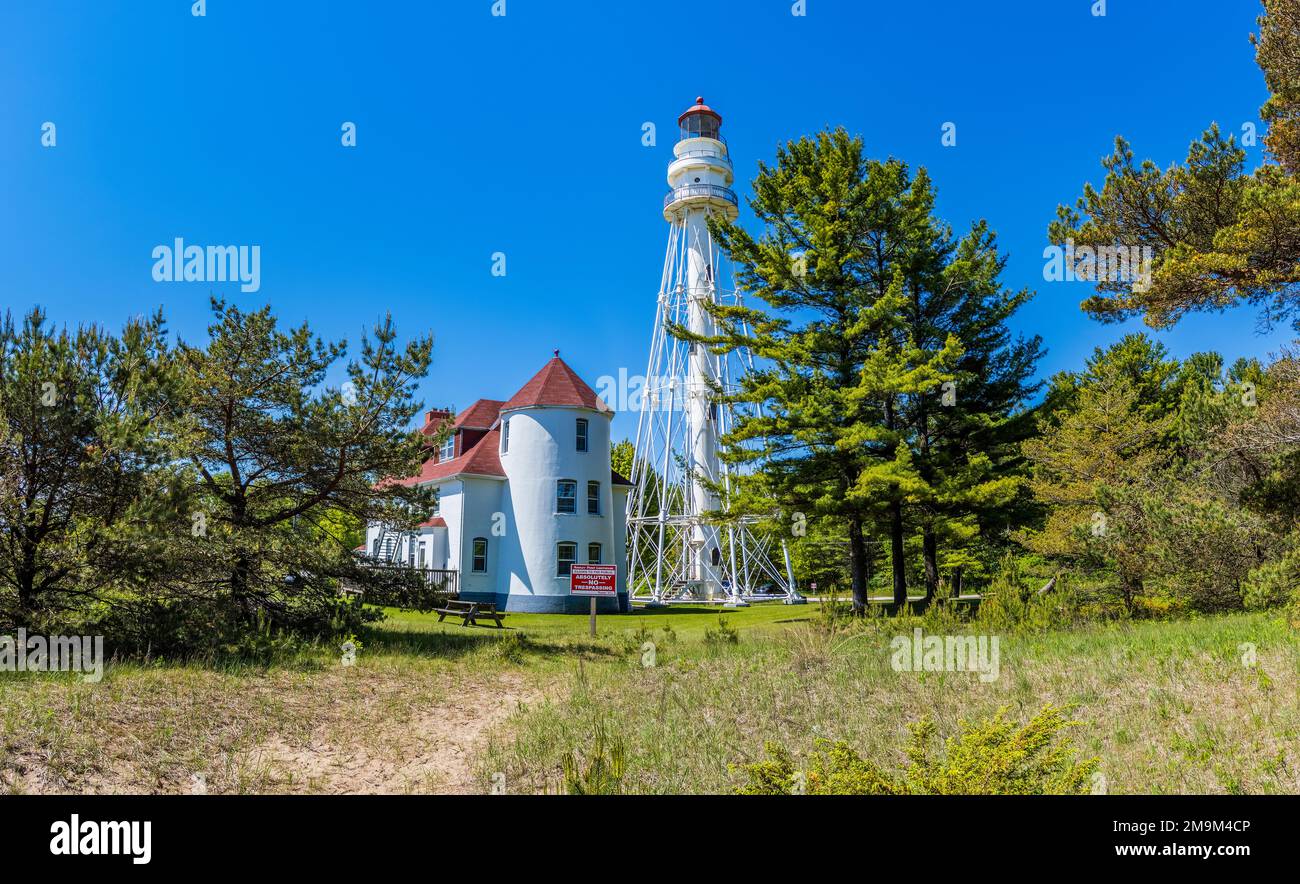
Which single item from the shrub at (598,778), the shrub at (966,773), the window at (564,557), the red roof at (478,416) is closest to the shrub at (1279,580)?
the shrub at (966,773)

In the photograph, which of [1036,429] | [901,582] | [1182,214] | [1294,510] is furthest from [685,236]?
[1294,510]

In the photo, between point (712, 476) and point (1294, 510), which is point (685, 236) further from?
point (1294, 510)

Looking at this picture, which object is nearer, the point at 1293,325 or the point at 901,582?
the point at 1293,325

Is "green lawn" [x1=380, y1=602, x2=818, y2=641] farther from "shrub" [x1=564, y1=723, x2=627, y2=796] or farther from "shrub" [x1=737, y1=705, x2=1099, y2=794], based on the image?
"shrub" [x1=737, y1=705, x2=1099, y2=794]

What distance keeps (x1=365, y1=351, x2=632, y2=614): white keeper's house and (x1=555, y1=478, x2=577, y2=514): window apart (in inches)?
1.7

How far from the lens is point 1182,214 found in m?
14.7

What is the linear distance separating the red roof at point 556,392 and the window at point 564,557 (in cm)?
593

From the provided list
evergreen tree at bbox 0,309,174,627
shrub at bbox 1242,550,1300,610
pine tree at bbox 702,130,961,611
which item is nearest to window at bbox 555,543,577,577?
pine tree at bbox 702,130,961,611

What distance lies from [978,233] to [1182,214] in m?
8.33

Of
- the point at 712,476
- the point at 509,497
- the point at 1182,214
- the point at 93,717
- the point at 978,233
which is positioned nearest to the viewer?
the point at 93,717

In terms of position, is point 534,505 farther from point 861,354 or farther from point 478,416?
point 861,354

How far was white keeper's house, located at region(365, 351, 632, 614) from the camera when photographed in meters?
31.0

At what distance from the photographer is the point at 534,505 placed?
103ft
